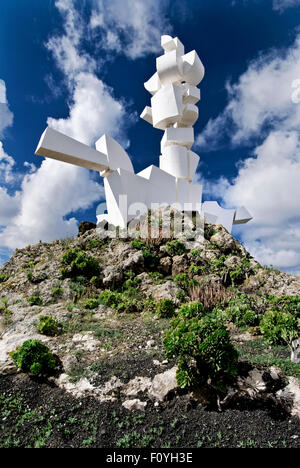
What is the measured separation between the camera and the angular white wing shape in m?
12.9

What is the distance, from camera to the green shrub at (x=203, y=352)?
419 cm

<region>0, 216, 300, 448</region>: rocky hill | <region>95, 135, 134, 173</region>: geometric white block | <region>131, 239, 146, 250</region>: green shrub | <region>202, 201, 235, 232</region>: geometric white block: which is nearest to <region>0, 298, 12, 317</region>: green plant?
<region>0, 216, 300, 448</region>: rocky hill

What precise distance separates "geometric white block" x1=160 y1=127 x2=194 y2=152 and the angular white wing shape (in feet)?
18.5

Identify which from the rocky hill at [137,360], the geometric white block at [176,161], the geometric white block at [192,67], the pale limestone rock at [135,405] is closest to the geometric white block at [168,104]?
the geometric white block at [192,67]

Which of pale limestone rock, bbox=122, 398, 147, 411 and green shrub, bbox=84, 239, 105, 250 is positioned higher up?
green shrub, bbox=84, 239, 105, 250

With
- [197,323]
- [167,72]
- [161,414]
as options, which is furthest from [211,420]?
[167,72]

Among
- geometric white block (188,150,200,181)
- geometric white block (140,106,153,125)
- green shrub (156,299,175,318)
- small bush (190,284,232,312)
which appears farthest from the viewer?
geometric white block (140,106,153,125)

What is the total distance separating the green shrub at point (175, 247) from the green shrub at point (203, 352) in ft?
28.2

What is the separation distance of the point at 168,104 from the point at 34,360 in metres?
18.2

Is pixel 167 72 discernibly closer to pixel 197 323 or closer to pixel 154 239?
pixel 154 239

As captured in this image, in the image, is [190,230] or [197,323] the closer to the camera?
[197,323]

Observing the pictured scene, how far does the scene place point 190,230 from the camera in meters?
14.9

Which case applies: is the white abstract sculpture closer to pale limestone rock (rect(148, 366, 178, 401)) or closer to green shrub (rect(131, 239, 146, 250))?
green shrub (rect(131, 239, 146, 250))

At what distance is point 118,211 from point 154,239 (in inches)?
128
